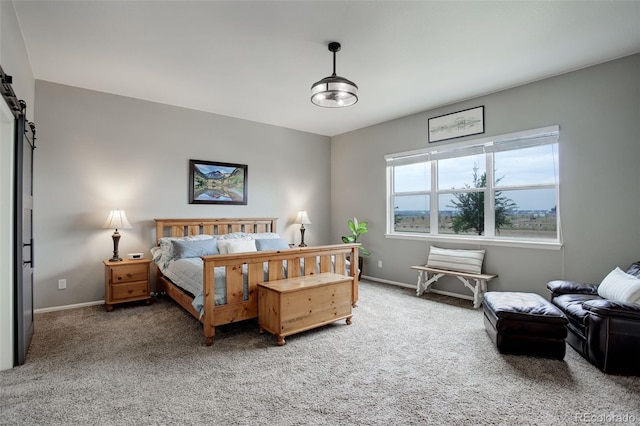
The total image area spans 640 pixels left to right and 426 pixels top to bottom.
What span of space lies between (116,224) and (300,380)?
125 inches

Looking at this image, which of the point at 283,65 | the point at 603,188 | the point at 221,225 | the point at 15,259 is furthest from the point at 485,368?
the point at 221,225

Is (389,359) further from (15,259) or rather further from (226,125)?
(226,125)

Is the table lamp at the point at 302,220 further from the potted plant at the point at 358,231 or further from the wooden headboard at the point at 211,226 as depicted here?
the potted plant at the point at 358,231

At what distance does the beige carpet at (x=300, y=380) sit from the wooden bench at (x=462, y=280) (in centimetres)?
92

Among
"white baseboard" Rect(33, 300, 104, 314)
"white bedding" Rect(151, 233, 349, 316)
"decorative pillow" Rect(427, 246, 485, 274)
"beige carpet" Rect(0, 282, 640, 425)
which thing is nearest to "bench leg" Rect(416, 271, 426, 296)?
"decorative pillow" Rect(427, 246, 485, 274)

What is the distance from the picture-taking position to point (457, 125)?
461 centimetres

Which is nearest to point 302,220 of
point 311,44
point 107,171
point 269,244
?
point 269,244

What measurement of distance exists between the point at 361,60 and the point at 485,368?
305 centimetres

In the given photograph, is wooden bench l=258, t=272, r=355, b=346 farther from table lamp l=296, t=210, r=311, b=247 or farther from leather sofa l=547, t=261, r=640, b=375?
table lamp l=296, t=210, r=311, b=247

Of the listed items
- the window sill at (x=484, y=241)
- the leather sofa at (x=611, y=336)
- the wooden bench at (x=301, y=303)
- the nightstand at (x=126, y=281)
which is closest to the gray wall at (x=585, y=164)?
the window sill at (x=484, y=241)

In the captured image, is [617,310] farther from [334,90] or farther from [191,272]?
[191,272]

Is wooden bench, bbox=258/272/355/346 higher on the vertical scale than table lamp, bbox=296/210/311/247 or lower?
lower

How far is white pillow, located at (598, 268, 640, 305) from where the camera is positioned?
252 cm

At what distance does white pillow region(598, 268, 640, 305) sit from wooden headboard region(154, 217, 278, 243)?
4430 millimetres
